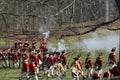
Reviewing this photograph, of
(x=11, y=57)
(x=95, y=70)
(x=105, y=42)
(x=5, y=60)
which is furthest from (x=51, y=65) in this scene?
(x=105, y=42)

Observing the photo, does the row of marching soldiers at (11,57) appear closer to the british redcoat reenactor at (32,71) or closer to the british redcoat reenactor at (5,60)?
the british redcoat reenactor at (5,60)

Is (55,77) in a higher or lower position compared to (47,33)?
lower

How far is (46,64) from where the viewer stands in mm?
22344

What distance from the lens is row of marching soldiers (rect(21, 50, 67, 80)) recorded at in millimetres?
20495

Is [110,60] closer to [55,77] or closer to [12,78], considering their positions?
[55,77]

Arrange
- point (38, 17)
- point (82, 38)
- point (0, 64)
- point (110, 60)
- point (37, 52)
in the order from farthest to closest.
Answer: point (0, 64) → point (37, 52) → point (110, 60) → point (38, 17) → point (82, 38)

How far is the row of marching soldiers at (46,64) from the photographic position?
2050 centimetres

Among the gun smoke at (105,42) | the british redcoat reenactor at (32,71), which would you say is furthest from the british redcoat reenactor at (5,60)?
the british redcoat reenactor at (32,71)

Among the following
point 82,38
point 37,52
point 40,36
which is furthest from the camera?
point 37,52

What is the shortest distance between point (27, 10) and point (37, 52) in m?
14.3

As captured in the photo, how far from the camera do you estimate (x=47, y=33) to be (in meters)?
9.04

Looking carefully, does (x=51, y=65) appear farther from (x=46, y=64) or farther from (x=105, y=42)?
(x=105, y=42)

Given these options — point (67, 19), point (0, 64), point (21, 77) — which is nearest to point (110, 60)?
point (21, 77)

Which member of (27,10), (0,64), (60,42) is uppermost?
(27,10)
